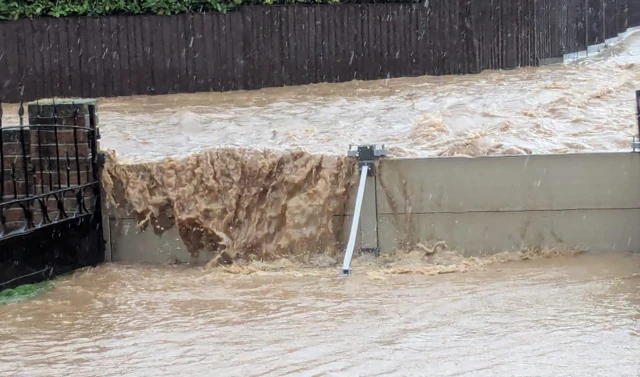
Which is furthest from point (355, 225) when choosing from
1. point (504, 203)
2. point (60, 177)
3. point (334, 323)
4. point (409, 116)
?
point (409, 116)

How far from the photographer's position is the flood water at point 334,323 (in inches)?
237

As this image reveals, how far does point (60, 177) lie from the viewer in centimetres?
888

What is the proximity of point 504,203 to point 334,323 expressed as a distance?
2481 millimetres

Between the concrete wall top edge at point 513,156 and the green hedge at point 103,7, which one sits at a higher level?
the green hedge at point 103,7

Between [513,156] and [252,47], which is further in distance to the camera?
[252,47]

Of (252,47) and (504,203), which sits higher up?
(252,47)

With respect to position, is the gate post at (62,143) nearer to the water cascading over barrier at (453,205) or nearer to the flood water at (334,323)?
the water cascading over barrier at (453,205)

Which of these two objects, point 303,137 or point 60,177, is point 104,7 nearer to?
point 303,137

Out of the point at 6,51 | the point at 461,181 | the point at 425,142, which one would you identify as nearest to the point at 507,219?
the point at 461,181

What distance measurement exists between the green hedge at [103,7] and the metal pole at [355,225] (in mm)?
7679

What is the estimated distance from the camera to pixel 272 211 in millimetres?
8938

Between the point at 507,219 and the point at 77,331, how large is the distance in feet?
13.0

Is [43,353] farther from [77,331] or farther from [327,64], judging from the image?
[327,64]

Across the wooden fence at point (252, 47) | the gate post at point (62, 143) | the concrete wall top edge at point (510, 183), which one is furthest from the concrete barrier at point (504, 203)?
the wooden fence at point (252, 47)
